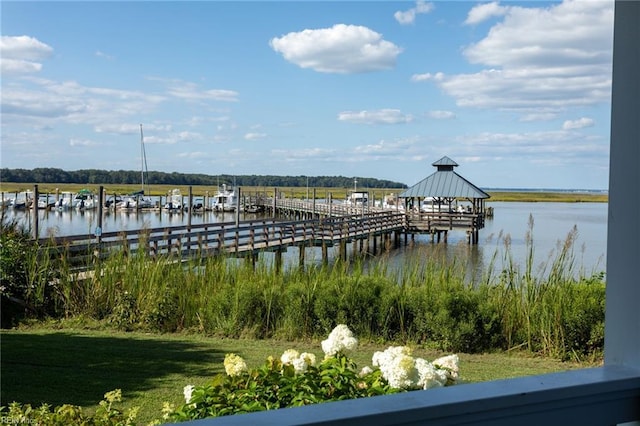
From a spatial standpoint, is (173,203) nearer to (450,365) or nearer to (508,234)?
(508,234)

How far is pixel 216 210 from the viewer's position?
60031 millimetres

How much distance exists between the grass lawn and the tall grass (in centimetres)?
30

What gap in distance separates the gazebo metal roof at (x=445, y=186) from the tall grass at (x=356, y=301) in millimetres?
21689

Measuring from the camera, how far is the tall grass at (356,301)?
6.70m

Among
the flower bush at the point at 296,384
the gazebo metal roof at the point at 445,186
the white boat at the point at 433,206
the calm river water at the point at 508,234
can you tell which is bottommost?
the calm river water at the point at 508,234

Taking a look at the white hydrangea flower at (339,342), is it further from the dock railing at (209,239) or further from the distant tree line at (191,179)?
the distant tree line at (191,179)

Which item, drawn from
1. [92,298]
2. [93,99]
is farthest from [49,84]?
[92,298]

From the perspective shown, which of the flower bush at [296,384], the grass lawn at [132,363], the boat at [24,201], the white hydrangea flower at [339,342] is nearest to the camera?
the flower bush at [296,384]

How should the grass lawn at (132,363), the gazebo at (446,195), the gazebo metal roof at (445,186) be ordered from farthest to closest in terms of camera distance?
1. the gazebo at (446,195)
2. the gazebo metal roof at (445,186)
3. the grass lawn at (132,363)

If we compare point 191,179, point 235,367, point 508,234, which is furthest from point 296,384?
point 191,179

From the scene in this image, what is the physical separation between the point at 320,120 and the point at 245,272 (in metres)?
49.0

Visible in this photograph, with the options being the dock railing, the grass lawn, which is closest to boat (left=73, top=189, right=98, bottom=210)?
the dock railing

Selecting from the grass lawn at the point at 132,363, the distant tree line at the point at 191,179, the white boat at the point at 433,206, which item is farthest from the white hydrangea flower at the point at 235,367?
the white boat at the point at 433,206

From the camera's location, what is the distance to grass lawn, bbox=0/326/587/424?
4871mm
